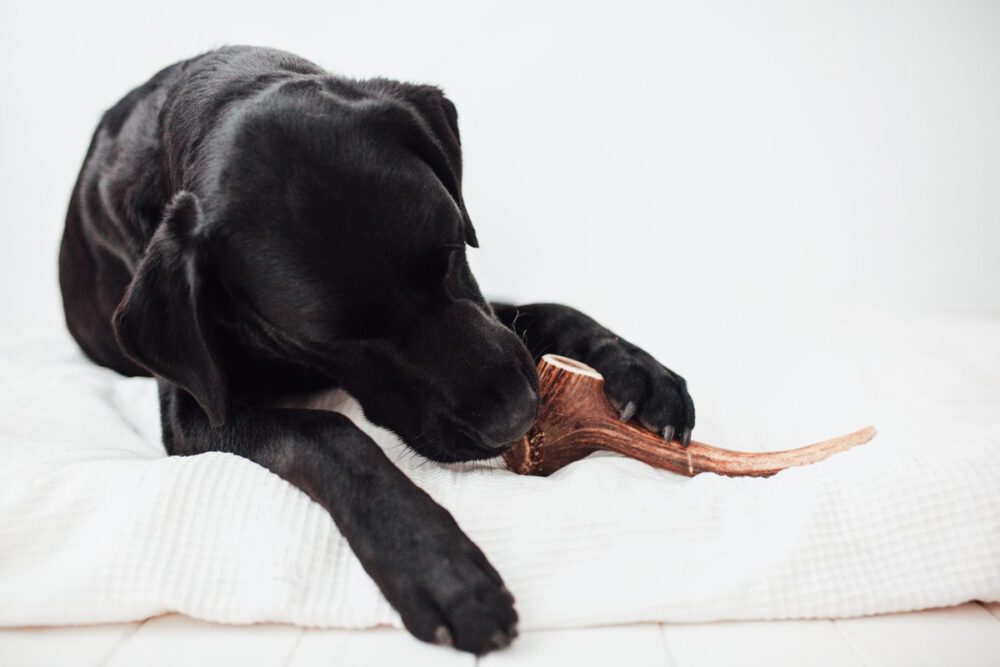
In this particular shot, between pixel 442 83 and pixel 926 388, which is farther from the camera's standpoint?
pixel 442 83

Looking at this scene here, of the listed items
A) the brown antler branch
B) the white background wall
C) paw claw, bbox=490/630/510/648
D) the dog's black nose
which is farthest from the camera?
the white background wall

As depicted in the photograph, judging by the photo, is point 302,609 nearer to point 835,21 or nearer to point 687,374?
point 687,374

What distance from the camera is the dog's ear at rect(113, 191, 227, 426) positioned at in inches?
59.4

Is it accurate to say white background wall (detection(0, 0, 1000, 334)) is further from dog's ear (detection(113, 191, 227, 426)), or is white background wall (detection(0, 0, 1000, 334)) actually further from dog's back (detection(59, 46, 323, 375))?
dog's ear (detection(113, 191, 227, 426))

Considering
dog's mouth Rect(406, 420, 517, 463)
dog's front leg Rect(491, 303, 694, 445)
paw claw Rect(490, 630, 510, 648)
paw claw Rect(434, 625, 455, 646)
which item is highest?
dog's front leg Rect(491, 303, 694, 445)

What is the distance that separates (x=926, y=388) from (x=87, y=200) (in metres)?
2.24

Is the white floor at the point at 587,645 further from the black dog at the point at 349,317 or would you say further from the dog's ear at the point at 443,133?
the dog's ear at the point at 443,133

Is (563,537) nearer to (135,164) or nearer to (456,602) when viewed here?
(456,602)

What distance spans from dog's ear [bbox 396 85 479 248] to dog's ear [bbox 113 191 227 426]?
505mm

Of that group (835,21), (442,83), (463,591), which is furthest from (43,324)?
(835,21)

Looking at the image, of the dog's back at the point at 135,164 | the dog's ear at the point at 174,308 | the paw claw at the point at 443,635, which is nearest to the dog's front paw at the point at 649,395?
the paw claw at the point at 443,635

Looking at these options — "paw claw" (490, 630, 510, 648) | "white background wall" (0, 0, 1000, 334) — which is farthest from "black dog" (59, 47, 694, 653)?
"white background wall" (0, 0, 1000, 334)

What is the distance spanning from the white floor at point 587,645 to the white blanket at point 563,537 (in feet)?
0.08

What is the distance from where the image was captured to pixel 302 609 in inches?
51.7
